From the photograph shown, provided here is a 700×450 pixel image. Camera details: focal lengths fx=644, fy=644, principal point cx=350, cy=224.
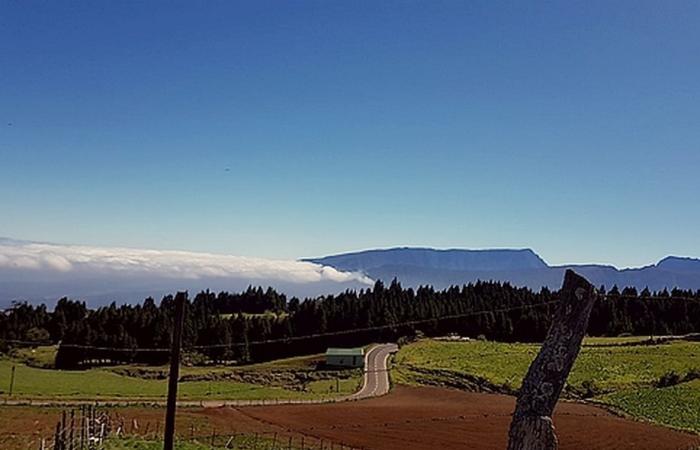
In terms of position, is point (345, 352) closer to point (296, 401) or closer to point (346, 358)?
point (346, 358)

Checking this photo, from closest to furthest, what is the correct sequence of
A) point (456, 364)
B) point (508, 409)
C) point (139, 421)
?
point (139, 421), point (508, 409), point (456, 364)

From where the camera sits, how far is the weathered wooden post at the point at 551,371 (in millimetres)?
5867

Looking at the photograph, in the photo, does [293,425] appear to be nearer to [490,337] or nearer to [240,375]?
[240,375]

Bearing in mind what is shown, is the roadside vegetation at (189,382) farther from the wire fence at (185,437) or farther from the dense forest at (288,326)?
the wire fence at (185,437)

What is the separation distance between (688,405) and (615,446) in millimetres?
19404

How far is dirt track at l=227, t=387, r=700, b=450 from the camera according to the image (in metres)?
32.2

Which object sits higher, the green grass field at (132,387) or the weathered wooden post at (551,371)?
the weathered wooden post at (551,371)

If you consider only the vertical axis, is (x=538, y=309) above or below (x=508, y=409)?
above

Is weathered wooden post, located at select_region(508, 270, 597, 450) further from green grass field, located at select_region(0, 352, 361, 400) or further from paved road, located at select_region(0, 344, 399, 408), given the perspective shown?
green grass field, located at select_region(0, 352, 361, 400)

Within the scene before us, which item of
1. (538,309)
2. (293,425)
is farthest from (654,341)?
(293,425)

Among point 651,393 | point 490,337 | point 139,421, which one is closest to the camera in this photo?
point 139,421

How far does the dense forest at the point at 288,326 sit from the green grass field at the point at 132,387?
1582cm

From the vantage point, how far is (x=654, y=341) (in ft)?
252

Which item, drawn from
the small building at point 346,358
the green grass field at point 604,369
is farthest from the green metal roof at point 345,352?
the green grass field at point 604,369
